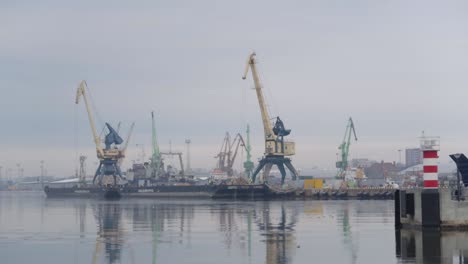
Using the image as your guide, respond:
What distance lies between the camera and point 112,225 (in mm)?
51250

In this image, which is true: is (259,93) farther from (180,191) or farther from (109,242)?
(109,242)

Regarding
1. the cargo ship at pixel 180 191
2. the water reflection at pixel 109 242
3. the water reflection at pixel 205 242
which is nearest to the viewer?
the water reflection at pixel 205 242

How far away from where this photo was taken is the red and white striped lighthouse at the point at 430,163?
38562 mm

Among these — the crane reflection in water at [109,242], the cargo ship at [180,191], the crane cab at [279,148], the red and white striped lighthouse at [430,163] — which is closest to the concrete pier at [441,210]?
the red and white striped lighthouse at [430,163]

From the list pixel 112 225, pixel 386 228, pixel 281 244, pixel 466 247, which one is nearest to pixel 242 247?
pixel 281 244

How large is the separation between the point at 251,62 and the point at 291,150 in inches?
661

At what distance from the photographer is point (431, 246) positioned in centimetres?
3209

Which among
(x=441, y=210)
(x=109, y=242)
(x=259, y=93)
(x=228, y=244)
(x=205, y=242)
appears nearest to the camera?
(x=228, y=244)

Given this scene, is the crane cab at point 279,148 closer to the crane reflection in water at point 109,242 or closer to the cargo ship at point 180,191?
the cargo ship at point 180,191

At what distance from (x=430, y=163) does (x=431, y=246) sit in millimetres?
7493

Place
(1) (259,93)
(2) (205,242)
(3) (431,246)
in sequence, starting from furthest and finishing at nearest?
(1) (259,93), (2) (205,242), (3) (431,246)

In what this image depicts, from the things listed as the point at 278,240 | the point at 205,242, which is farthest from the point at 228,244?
the point at 278,240

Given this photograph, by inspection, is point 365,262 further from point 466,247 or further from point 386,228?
point 386,228

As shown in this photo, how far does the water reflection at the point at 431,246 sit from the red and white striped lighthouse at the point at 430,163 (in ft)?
7.54
